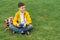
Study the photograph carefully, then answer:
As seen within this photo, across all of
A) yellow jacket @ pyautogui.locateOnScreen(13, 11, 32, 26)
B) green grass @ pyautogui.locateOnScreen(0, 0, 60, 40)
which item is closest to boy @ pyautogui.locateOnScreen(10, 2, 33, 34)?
yellow jacket @ pyautogui.locateOnScreen(13, 11, 32, 26)

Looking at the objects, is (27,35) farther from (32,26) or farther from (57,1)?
(57,1)

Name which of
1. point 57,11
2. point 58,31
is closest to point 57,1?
point 57,11

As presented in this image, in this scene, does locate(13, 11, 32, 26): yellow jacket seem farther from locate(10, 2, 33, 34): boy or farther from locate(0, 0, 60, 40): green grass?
locate(0, 0, 60, 40): green grass

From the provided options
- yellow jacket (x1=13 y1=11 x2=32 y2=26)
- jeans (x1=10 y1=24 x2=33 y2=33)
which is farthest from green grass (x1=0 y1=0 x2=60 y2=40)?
yellow jacket (x1=13 y1=11 x2=32 y2=26)

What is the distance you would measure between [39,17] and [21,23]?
1234mm

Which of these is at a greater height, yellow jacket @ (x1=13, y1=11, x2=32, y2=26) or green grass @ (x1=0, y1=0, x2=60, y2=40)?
yellow jacket @ (x1=13, y1=11, x2=32, y2=26)

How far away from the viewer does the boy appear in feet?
18.7

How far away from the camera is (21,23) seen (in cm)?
573

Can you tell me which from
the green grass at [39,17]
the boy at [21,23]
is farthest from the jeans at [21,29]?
the green grass at [39,17]

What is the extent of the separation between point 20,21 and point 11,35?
46cm

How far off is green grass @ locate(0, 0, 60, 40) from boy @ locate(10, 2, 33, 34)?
0.51ft

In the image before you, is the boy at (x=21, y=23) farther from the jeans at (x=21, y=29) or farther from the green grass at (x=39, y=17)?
the green grass at (x=39, y=17)

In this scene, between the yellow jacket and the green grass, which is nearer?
the green grass

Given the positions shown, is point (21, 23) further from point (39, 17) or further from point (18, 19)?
point (39, 17)
